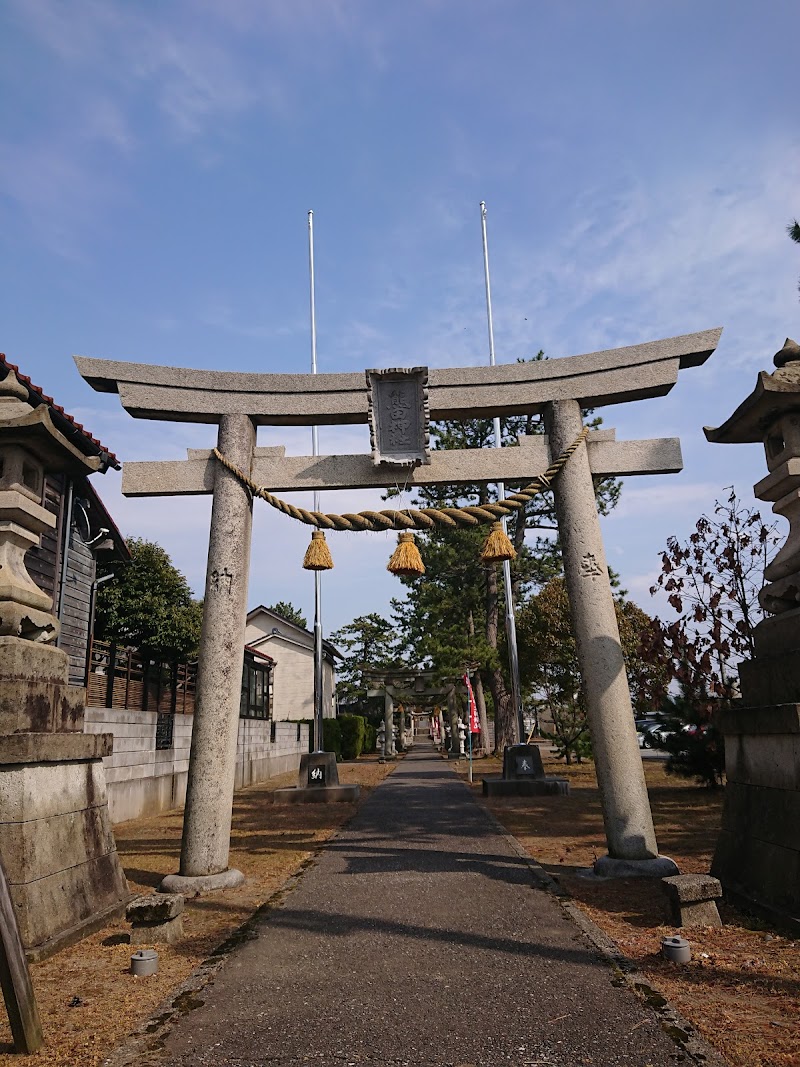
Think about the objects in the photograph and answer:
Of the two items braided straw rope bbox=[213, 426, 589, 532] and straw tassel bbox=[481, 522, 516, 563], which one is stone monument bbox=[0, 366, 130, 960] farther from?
straw tassel bbox=[481, 522, 516, 563]

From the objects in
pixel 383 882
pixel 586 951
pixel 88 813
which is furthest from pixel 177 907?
pixel 586 951

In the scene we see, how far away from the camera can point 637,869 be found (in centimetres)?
643

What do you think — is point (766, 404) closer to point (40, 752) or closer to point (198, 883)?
point (40, 752)

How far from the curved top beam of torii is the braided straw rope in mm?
546

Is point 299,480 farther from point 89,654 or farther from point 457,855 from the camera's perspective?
point 89,654

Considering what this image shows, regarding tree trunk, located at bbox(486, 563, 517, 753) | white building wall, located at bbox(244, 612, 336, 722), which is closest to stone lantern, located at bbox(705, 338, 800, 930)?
tree trunk, located at bbox(486, 563, 517, 753)

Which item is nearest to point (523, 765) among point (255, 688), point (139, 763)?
point (139, 763)

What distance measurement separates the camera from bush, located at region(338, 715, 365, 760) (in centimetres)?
3073

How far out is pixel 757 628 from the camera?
5883 mm

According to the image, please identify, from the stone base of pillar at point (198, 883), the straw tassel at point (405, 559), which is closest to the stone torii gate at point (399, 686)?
the straw tassel at point (405, 559)

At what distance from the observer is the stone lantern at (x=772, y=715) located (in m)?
4.86

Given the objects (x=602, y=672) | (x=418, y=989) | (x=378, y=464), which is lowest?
(x=418, y=989)

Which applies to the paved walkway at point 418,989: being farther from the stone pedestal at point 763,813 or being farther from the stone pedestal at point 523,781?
the stone pedestal at point 523,781

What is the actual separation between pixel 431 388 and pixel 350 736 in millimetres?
25799
